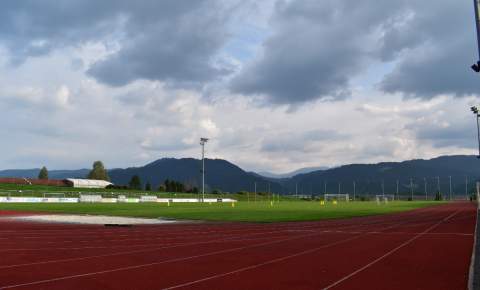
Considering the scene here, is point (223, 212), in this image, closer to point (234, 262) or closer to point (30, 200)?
point (234, 262)

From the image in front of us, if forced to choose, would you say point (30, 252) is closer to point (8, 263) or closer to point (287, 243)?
point (8, 263)

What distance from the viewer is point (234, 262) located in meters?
13.2

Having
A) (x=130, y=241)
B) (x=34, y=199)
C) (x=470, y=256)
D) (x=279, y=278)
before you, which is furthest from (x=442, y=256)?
(x=34, y=199)

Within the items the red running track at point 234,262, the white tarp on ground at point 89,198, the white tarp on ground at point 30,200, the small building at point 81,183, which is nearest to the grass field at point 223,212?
the white tarp on ground at point 30,200

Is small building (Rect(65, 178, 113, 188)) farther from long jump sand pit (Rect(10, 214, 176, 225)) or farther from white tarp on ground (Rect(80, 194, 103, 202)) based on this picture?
long jump sand pit (Rect(10, 214, 176, 225))

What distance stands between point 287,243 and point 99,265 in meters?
7.66

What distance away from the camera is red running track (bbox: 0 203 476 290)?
1027cm

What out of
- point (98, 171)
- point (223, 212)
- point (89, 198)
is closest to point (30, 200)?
point (89, 198)

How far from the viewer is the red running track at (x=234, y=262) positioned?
10.3 meters

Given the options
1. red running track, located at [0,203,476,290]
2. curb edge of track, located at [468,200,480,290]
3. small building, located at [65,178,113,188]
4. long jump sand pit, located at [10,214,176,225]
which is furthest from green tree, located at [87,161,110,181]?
curb edge of track, located at [468,200,480,290]

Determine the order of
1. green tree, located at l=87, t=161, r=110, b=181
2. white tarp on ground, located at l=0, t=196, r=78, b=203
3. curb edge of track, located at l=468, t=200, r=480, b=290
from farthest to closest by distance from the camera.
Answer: green tree, located at l=87, t=161, r=110, b=181
white tarp on ground, located at l=0, t=196, r=78, b=203
curb edge of track, located at l=468, t=200, r=480, b=290

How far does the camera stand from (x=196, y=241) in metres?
18.8

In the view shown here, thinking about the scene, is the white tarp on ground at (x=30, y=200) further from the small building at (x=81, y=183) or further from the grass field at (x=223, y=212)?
the small building at (x=81, y=183)

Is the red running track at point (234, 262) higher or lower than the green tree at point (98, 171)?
lower
